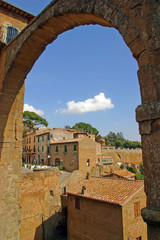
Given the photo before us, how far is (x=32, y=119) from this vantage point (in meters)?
46.4

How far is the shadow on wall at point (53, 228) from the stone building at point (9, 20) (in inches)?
430

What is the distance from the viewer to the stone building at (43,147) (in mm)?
27322

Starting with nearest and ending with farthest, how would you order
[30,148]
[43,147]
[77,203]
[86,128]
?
[77,203]
[43,147]
[30,148]
[86,128]

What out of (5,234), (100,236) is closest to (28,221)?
(100,236)

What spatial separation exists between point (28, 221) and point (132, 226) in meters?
5.95

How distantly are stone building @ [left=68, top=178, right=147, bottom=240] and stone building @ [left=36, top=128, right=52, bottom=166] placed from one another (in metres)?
15.2

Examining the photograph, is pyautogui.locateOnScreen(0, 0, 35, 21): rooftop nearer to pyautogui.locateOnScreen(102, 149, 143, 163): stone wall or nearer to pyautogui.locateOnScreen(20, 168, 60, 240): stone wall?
pyautogui.locateOnScreen(20, 168, 60, 240): stone wall

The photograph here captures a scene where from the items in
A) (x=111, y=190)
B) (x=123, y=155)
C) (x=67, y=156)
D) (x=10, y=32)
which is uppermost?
(x=10, y=32)

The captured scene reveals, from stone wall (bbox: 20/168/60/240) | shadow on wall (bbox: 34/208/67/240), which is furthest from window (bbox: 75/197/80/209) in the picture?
shadow on wall (bbox: 34/208/67/240)

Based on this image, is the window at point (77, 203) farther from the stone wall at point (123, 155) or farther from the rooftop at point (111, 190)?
the stone wall at point (123, 155)

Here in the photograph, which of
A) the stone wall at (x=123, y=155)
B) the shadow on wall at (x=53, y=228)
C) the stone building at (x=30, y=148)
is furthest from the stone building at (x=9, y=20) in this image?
the stone wall at (x=123, y=155)

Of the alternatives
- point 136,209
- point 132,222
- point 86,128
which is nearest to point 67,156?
point 136,209

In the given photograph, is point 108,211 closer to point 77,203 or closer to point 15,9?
point 77,203

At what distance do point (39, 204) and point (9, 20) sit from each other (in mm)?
10110
